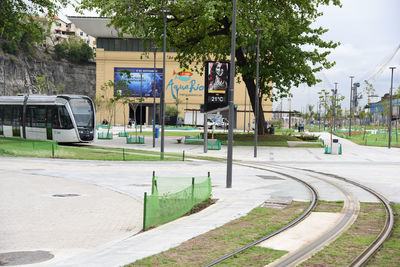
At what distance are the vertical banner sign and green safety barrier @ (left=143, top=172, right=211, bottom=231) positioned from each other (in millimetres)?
14829

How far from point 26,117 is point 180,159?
16.4 meters

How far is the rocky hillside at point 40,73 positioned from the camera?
11706cm

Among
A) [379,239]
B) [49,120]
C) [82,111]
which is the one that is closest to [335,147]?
[82,111]

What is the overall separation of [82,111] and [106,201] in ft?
75.3

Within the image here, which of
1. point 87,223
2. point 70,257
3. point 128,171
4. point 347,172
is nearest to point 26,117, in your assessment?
point 128,171

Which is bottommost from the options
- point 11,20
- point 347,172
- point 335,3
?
point 347,172

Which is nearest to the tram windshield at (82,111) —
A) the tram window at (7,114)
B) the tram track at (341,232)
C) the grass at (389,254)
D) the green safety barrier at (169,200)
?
the tram window at (7,114)

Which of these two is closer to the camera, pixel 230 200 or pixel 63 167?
pixel 230 200

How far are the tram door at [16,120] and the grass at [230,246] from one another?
31.1m

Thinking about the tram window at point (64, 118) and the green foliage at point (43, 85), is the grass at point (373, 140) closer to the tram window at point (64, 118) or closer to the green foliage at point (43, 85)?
the tram window at point (64, 118)

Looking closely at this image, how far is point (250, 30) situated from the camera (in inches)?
1384

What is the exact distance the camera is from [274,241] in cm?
912

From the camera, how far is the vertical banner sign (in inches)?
1113

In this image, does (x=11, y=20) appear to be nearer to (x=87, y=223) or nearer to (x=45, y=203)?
(x=45, y=203)
